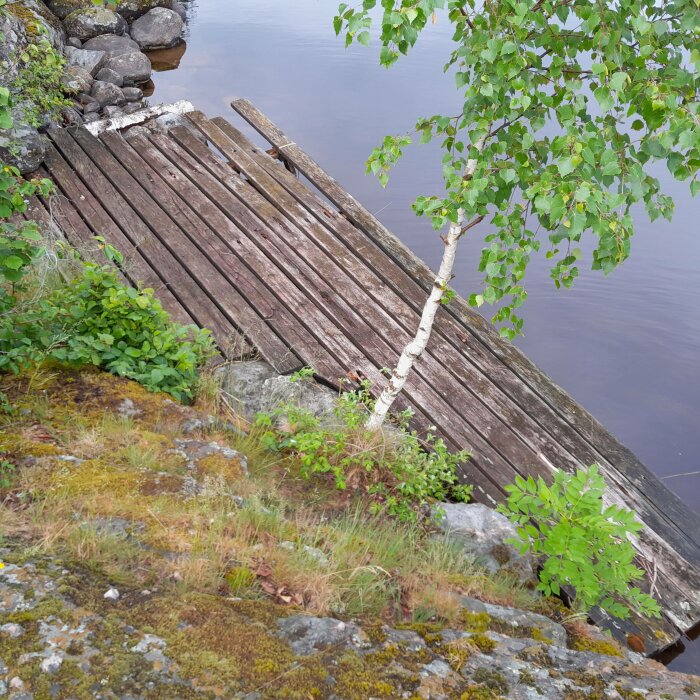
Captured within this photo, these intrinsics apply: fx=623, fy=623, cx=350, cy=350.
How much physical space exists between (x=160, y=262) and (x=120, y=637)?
3.92 metres

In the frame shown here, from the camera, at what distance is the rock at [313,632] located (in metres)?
1.98

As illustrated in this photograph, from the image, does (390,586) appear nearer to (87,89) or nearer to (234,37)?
(87,89)

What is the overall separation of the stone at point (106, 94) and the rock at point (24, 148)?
131 inches

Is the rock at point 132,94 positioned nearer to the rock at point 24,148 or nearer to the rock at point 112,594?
the rock at point 24,148

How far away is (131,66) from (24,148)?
584 cm

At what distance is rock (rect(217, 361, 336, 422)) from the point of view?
13.2 ft

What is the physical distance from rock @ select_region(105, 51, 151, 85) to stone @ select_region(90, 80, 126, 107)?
1134mm

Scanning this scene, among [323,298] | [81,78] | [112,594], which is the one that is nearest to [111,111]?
[81,78]

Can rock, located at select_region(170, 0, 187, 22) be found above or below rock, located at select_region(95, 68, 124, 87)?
above

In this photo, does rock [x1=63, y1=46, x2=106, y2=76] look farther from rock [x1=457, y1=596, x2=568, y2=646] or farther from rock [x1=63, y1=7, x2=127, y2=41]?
rock [x1=457, y1=596, x2=568, y2=646]

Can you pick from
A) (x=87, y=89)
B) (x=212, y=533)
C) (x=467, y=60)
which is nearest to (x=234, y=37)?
(x=87, y=89)

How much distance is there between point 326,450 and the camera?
3.52 m

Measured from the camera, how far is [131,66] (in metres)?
10.8

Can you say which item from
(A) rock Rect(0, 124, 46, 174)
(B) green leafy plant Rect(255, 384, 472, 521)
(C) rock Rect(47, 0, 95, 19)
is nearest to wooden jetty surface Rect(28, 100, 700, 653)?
(A) rock Rect(0, 124, 46, 174)
